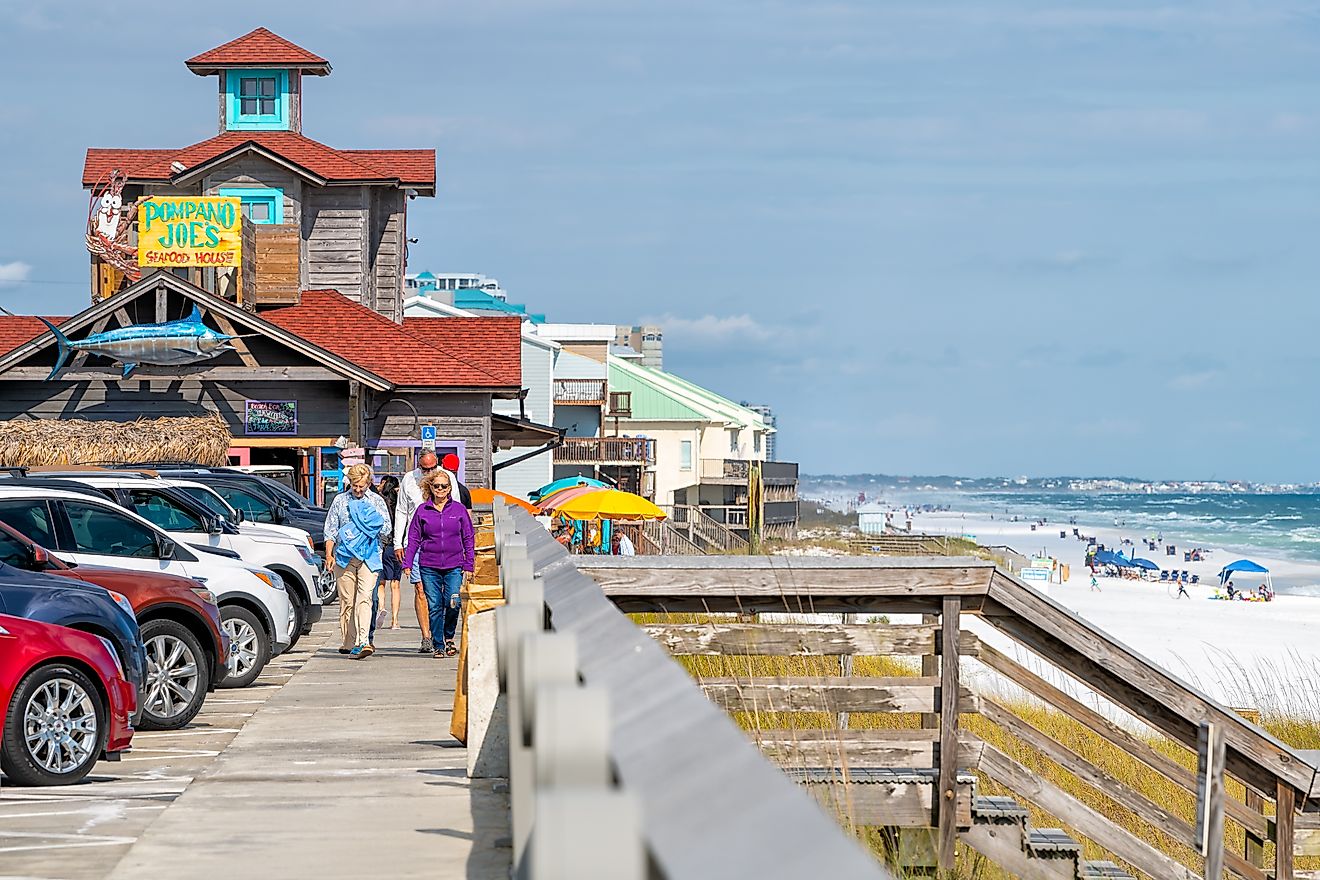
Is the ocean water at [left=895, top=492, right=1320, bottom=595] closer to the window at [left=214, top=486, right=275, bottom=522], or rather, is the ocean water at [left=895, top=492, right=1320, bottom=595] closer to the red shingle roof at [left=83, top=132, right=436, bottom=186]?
the red shingle roof at [left=83, top=132, right=436, bottom=186]

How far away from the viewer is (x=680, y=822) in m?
2.00

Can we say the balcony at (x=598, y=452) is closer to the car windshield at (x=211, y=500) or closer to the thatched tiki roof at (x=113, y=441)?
the thatched tiki roof at (x=113, y=441)

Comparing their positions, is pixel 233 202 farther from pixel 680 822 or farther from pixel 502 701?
pixel 680 822

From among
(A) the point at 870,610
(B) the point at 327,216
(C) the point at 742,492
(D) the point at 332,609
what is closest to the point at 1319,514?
(C) the point at 742,492

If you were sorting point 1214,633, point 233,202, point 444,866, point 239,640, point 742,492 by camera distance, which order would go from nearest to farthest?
point 444,866, point 239,640, point 233,202, point 1214,633, point 742,492

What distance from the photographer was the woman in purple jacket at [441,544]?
601 inches

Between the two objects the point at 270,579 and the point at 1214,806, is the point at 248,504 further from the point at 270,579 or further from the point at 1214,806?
the point at 1214,806

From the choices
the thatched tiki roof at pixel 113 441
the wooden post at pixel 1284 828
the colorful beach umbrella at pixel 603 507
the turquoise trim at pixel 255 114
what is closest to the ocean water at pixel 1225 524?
the colorful beach umbrella at pixel 603 507

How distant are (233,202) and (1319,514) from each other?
156 meters

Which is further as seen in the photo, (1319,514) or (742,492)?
(1319,514)

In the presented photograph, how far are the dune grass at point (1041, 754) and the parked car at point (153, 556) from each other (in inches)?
148

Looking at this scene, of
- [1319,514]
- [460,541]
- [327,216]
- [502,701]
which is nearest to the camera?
[502,701]

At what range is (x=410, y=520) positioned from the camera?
54.9 feet

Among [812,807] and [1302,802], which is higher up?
[812,807]
